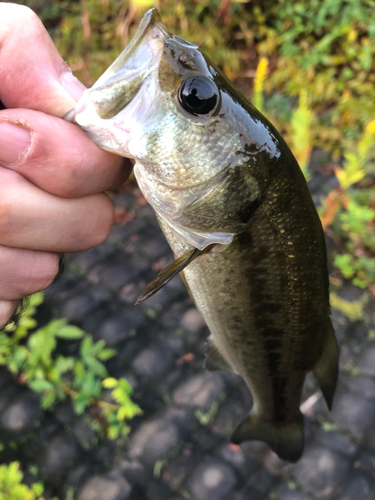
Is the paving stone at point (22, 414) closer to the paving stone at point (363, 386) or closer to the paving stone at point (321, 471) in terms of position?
Result: the paving stone at point (321, 471)

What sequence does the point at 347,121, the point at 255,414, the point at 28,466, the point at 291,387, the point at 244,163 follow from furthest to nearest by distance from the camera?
the point at 347,121 → the point at 28,466 → the point at 255,414 → the point at 291,387 → the point at 244,163

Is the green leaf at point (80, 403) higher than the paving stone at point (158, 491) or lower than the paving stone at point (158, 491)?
higher

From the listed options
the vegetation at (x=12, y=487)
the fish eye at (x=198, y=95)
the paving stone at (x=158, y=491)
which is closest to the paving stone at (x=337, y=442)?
the paving stone at (x=158, y=491)

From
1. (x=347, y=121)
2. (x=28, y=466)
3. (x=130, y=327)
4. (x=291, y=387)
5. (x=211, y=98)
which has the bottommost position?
(x=28, y=466)

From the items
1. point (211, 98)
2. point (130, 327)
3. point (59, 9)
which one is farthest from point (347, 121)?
point (59, 9)

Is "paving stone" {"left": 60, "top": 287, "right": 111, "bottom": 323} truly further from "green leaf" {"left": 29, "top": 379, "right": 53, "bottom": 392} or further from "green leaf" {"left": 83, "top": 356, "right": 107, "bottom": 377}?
"green leaf" {"left": 29, "top": 379, "right": 53, "bottom": 392}

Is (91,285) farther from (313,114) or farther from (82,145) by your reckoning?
(313,114)

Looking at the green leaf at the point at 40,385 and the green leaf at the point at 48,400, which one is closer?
the green leaf at the point at 40,385
